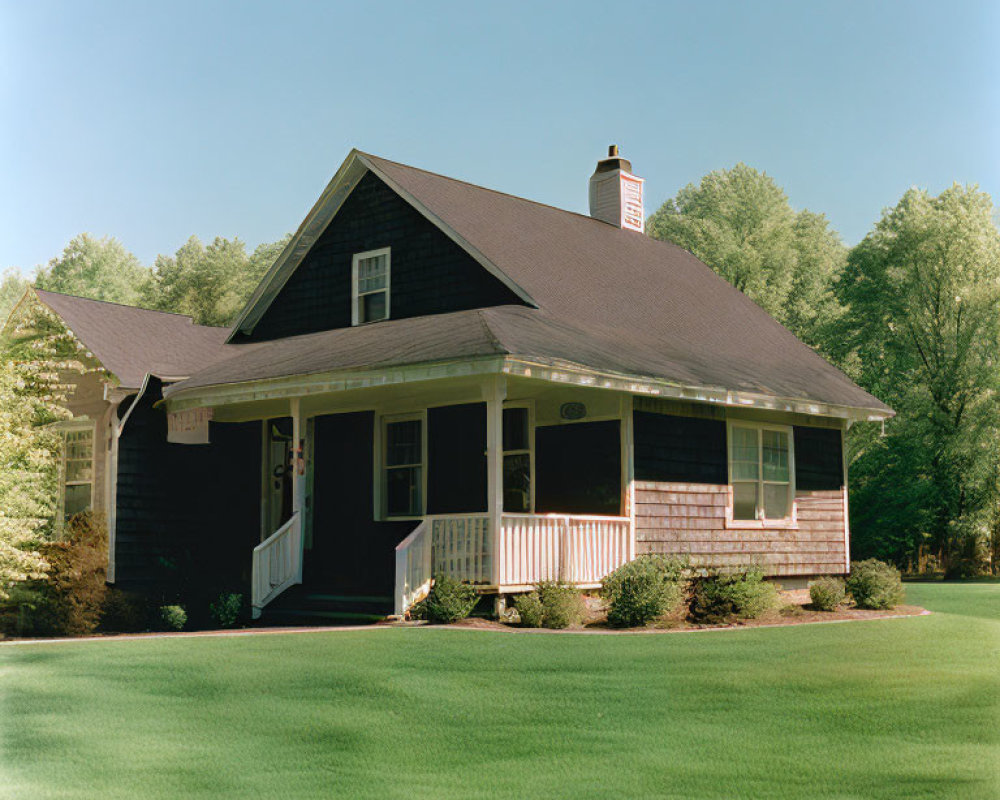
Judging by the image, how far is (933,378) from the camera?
34.7 m

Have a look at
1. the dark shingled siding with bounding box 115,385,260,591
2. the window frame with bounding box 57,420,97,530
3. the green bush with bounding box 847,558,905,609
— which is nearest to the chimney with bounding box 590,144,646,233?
the dark shingled siding with bounding box 115,385,260,591

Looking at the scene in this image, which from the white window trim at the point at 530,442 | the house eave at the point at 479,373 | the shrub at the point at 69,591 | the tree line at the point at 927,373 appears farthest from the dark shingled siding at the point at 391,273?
the tree line at the point at 927,373

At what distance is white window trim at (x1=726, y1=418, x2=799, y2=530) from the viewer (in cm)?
1862

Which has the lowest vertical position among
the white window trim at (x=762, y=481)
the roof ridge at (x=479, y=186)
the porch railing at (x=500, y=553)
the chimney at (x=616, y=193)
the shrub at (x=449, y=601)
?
the shrub at (x=449, y=601)

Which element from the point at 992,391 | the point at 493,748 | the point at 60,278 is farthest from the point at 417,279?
the point at 60,278

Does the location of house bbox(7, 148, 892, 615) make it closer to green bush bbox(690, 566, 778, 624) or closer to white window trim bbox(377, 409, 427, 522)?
white window trim bbox(377, 409, 427, 522)

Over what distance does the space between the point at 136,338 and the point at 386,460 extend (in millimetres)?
5661

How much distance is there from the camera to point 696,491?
17.9 meters

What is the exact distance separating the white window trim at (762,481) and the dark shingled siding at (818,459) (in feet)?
0.71

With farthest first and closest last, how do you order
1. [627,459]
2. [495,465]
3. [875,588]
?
[875,588] → [627,459] → [495,465]

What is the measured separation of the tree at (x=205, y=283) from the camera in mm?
53719

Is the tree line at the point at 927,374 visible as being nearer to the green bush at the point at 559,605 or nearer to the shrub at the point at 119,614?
the green bush at the point at 559,605

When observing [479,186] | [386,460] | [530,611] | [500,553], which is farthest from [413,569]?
[479,186]

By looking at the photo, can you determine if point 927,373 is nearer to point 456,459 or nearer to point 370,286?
point 370,286
